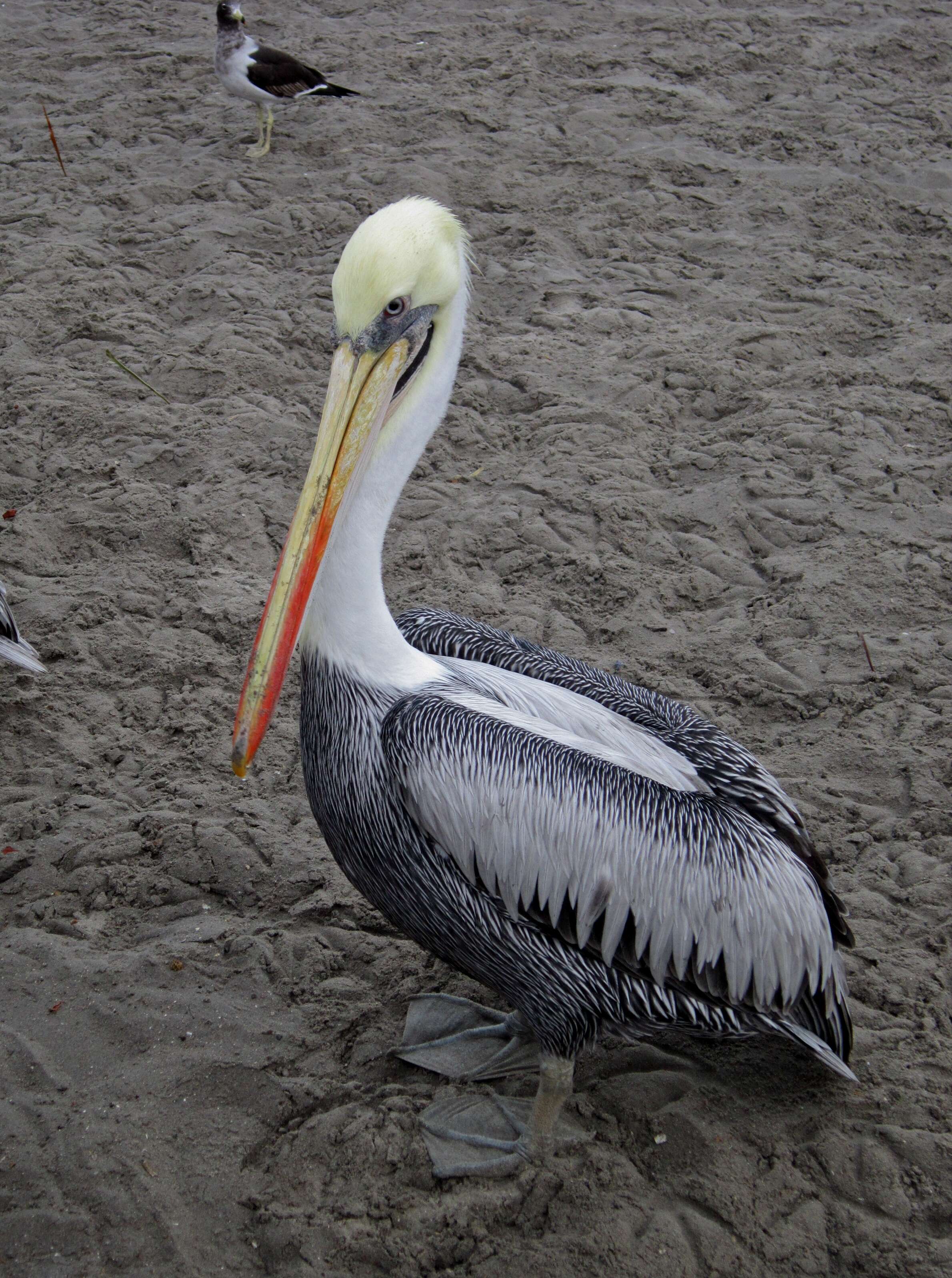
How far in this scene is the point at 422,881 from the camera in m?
2.70

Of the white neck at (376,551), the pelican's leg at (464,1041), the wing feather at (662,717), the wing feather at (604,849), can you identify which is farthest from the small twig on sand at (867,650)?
the white neck at (376,551)

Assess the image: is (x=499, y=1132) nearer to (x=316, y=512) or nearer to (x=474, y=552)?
(x=316, y=512)

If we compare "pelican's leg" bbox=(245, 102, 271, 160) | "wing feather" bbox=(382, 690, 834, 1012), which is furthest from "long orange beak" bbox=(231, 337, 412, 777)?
"pelican's leg" bbox=(245, 102, 271, 160)

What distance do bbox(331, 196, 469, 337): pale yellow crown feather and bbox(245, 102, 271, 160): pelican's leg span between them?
5.25 meters

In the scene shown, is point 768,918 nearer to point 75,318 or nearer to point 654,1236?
point 654,1236

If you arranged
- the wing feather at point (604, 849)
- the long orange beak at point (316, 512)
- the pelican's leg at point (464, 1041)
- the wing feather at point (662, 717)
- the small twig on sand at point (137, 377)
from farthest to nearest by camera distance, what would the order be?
1. the small twig on sand at point (137, 377)
2. the pelican's leg at point (464, 1041)
3. the wing feather at point (662, 717)
4. the wing feather at point (604, 849)
5. the long orange beak at point (316, 512)

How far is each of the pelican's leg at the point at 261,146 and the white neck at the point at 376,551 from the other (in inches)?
207

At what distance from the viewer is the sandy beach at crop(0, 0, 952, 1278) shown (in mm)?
2699

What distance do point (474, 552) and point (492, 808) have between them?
2.33m

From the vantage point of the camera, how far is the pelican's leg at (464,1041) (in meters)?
3.06

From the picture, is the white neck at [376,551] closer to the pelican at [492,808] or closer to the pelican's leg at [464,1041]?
the pelican at [492,808]

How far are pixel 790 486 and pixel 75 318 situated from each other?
379 centimetres

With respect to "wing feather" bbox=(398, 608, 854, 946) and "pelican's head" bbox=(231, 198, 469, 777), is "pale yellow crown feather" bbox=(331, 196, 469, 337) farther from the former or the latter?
"wing feather" bbox=(398, 608, 854, 946)

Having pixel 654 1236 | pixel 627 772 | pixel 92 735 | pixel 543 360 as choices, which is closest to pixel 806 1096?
pixel 654 1236
